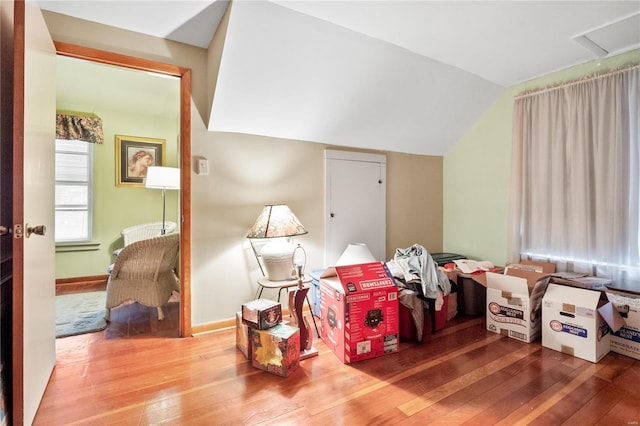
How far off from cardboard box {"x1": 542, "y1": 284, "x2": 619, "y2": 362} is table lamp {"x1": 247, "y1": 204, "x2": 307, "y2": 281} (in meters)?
1.85

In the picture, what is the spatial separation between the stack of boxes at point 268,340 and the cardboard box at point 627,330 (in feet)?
6.73

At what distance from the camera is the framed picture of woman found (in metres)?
4.12

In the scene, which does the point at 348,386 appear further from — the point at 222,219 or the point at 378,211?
the point at 378,211

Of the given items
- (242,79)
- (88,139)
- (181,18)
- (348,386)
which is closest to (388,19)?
(242,79)

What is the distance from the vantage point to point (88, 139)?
3.90 meters

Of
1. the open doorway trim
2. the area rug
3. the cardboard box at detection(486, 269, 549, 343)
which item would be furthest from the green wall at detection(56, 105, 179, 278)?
the cardboard box at detection(486, 269, 549, 343)

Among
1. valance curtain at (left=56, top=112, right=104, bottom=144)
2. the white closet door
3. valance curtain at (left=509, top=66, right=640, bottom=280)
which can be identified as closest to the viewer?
valance curtain at (left=509, top=66, right=640, bottom=280)

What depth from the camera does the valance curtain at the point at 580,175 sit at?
2.41 metres

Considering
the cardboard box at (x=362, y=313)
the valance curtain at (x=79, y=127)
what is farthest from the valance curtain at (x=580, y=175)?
the valance curtain at (x=79, y=127)

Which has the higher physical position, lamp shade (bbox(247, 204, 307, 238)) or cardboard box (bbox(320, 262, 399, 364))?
lamp shade (bbox(247, 204, 307, 238))

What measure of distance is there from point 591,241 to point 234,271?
3018 millimetres

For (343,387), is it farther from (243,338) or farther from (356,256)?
(356,256)

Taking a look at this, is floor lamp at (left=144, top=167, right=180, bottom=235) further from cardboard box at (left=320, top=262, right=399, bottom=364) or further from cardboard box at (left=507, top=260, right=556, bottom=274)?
cardboard box at (left=507, top=260, right=556, bottom=274)

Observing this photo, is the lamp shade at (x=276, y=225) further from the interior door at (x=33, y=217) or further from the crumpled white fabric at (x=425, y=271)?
the interior door at (x=33, y=217)
